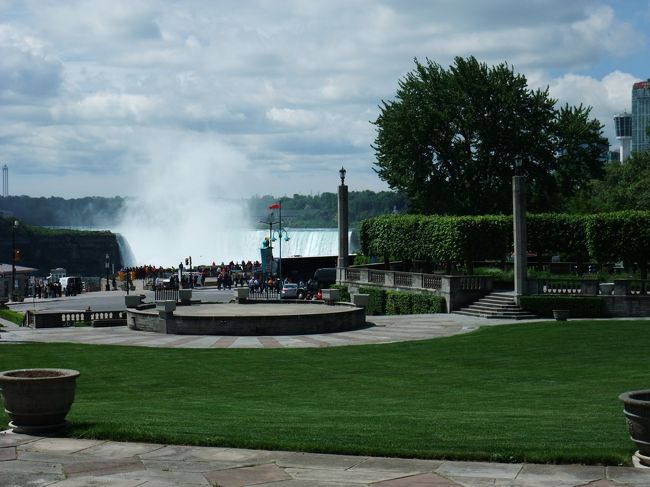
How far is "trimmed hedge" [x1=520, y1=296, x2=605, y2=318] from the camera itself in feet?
139

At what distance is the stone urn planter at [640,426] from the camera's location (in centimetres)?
1070

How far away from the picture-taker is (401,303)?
5075cm

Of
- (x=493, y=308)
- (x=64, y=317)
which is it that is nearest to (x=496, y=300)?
(x=493, y=308)

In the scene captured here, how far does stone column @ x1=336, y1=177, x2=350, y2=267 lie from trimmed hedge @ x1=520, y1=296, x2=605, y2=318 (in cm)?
1913

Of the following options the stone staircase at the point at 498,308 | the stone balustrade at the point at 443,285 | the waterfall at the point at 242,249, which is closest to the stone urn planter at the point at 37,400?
the stone staircase at the point at 498,308

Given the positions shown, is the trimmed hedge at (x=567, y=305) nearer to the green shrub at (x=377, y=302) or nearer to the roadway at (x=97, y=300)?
the green shrub at (x=377, y=302)

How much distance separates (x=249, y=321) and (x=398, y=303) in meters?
15.5

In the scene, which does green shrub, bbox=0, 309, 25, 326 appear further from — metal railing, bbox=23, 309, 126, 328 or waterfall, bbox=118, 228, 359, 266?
waterfall, bbox=118, 228, 359, 266

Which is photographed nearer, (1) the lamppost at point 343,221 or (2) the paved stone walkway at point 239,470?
(2) the paved stone walkway at point 239,470

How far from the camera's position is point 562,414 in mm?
15672

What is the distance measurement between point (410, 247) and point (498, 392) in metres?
37.6

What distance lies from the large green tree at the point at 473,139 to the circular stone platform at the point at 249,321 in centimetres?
2895

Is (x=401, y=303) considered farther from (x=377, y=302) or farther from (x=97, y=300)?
(x=97, y=300)

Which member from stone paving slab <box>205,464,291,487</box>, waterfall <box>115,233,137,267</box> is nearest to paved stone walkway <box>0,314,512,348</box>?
stone paving slab <box>205,464,291,487</box>
